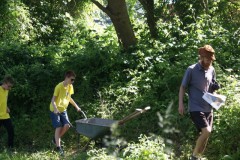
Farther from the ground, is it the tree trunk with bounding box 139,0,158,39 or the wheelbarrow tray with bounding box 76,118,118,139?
the tree trunk with bounding box 139,0,158,39

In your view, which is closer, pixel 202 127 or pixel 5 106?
pixel 202 127

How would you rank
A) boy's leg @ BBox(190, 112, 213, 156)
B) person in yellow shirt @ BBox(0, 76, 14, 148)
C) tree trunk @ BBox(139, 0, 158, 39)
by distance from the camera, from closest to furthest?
1. boy's leg @ BBox(190, 112, 213, 156)
2. person in yellow shirt @ BBox(0, 76, 14, 148)
3. tree trunk @ BBox(139, 0, 158, 39)

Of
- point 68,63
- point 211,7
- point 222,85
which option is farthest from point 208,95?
point 211,7

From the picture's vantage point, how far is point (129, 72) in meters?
10.4

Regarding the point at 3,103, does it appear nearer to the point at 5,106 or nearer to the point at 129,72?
the point at 5,106

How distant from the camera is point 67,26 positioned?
16.3 meters

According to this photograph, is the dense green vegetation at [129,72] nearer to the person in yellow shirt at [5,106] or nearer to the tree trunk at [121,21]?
the tree trunk at [121,21]

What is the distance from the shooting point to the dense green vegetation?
7.80 m

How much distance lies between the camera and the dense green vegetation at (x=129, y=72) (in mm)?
7801

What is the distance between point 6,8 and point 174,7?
5653 mm

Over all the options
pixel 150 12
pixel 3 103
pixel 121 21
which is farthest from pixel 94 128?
pixel 150 12

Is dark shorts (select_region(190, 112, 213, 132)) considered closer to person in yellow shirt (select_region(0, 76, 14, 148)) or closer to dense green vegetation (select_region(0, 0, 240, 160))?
dense green vegetation (select_region(0, 0, 240, 160))

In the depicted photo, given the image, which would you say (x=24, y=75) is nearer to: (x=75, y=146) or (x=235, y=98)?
(x=75, y=146)

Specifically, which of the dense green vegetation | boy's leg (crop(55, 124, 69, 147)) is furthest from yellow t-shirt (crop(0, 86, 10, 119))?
boy's leg (crop(55, 124, 69, 147))
